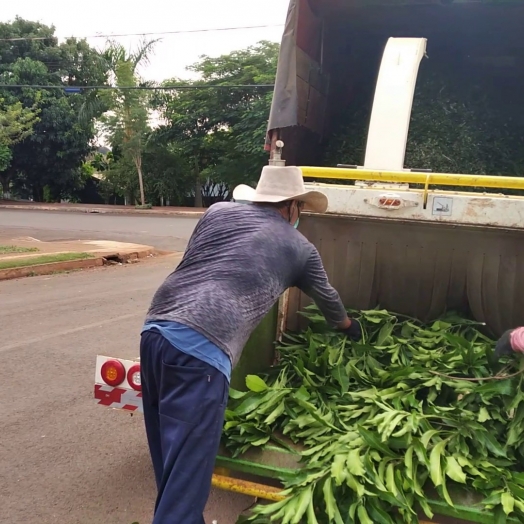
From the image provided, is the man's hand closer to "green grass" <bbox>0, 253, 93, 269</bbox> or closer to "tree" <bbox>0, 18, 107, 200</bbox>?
"green grass" <bbox>0, 253, 93, 269</bbox>

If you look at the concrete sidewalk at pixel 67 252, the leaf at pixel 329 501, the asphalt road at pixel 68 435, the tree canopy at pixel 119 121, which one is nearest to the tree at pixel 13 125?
the tree canopy at pixel 119 121

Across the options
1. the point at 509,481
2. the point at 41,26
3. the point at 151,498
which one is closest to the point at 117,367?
the point at 151,498

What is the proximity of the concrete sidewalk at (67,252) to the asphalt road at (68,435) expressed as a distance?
13.1 ft

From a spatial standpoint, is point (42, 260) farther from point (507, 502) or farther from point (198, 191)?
point (198, 191)

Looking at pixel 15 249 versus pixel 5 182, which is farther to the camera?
pixel 5 182

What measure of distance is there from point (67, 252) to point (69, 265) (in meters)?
1.15

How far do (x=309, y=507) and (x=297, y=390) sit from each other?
0.71 metres

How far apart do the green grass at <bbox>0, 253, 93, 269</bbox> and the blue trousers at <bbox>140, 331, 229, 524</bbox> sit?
32.1ft

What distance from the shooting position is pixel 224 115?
27.6m

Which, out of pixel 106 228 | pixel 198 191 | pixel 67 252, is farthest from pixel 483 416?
pixel 198 191

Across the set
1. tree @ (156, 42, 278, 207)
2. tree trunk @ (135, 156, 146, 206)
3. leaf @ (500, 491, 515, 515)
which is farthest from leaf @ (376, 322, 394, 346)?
tree trunk @ (135, 156, 146, 206)

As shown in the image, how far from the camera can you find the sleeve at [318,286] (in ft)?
9.55

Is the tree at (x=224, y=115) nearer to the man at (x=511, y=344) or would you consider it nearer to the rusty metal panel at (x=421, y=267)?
the rusty metal panel at (x=421, y=267)

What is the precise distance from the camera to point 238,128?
25.1 meters
